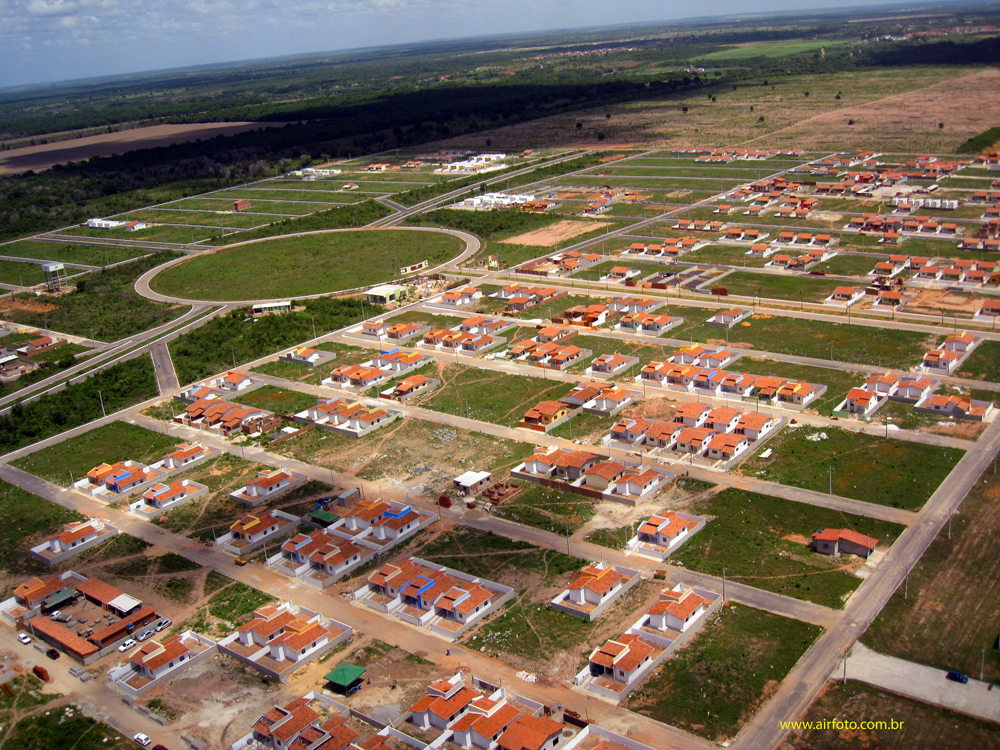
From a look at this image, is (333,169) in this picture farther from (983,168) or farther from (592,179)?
(983,168)

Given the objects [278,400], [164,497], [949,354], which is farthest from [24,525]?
[949,354]

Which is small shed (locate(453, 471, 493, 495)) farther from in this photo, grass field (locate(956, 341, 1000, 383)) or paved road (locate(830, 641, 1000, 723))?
grass field (locate(956, 341, 1000, 383))

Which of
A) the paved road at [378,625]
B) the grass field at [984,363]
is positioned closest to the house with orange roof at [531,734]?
the paved road at [378,625]

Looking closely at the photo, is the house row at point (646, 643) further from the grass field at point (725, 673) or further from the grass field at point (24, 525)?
the grass field at point (24, 525)

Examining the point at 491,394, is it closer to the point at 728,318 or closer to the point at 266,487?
the point at 266,487

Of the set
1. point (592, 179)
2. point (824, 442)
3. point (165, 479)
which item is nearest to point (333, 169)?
point (592, 179)

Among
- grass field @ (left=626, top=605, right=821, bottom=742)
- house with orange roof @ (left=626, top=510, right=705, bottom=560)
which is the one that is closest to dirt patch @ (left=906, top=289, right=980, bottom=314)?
house with orange roof @ (left=626, top=510, right=705, bottom=560)
